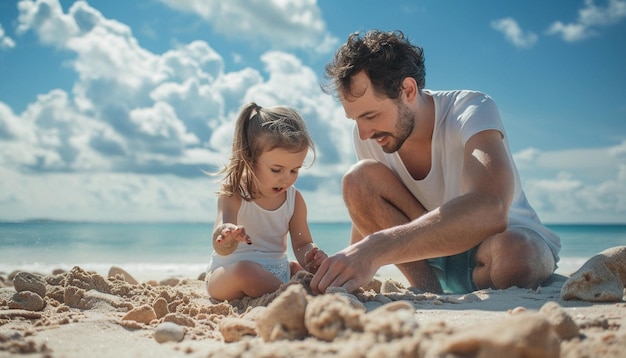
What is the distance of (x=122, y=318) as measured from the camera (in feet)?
8.31

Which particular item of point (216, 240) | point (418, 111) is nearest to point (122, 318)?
point (216, 240)

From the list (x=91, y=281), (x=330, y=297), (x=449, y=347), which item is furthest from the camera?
(x=91, y=281)

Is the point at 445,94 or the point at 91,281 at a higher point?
the point at 445,94

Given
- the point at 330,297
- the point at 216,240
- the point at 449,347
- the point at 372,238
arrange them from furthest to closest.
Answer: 1. the point at 216,240
2. the point at 372,238
3. the point at 330,297
4. the point at 449,347

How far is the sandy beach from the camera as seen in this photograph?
1329 mm

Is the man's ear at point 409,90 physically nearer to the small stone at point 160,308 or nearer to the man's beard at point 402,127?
the man's beard at point 402,127

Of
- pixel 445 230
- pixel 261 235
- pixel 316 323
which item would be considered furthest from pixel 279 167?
pixel 316 323

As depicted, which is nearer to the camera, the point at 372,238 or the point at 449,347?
the point at 449,347

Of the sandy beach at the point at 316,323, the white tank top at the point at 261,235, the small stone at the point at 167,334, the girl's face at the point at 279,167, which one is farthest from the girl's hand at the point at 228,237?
the small stone at the point at 167,334

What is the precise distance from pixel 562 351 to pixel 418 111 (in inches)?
100

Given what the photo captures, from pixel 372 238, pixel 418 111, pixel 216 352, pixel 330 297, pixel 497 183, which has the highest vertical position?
pixel 418 111

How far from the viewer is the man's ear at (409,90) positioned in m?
3.85

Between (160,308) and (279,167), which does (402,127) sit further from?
(160,308)

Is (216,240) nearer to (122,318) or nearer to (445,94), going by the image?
(122,318)
